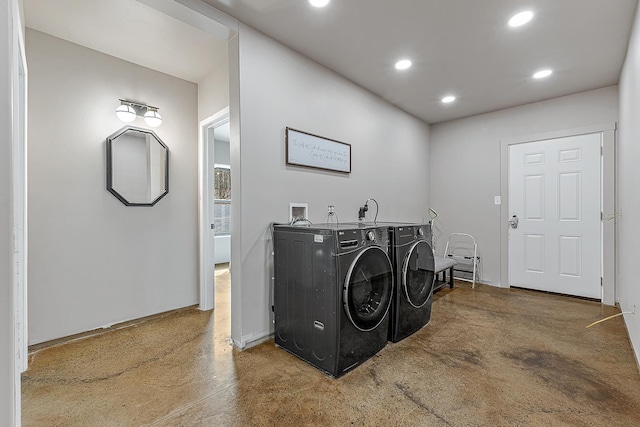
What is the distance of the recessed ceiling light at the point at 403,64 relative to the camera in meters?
2.86

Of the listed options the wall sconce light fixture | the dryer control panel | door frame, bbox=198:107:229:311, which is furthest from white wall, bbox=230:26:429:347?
the wall sconce light fixture

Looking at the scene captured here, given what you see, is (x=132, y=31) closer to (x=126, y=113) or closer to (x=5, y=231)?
(x=126, y=113)

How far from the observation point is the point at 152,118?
9.48ft

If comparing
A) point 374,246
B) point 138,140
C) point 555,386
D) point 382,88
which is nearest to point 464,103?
point 382,88

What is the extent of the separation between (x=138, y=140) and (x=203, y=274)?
1.53 metres

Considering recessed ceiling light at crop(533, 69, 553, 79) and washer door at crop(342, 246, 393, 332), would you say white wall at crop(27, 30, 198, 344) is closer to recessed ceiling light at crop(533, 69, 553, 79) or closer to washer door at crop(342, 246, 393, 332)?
washer door at crop(342, 246, 393, 332)

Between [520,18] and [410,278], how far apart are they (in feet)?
7.15

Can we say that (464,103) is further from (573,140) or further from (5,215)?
(5,215)

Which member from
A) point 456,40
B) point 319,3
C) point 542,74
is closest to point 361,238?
point 319,3

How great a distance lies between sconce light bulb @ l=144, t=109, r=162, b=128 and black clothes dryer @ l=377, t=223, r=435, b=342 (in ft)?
8.27

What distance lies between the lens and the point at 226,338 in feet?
8.13

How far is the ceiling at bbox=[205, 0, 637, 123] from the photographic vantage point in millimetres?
2086

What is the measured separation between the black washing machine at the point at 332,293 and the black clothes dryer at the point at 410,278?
0.31 feet

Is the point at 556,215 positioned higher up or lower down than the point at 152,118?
lower down
